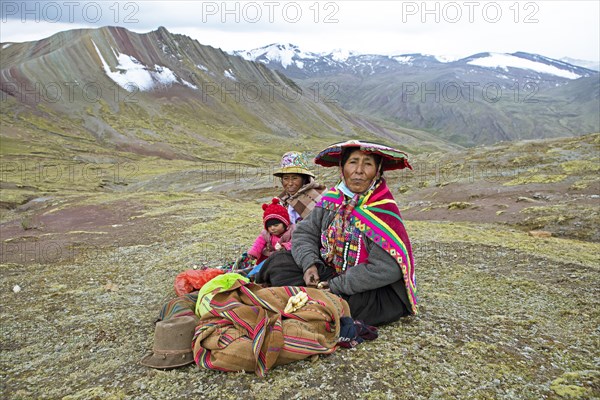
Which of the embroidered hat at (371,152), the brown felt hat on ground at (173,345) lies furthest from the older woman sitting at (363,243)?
the brown felt hat on ground at (173,345)

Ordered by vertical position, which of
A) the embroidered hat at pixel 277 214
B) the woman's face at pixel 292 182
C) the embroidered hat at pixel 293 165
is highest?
the embroidered hat at pixel 293 165

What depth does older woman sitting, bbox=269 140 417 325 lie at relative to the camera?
471 cm

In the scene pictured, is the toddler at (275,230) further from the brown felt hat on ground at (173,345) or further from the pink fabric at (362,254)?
the brown felt hat on ground at (173,345)

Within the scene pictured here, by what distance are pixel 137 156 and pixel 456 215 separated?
203ft

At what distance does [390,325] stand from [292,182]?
289 cm

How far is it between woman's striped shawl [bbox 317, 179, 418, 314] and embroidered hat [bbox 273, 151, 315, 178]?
2110 millimetres

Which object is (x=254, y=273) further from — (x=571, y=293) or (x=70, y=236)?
(x=70, y=236)

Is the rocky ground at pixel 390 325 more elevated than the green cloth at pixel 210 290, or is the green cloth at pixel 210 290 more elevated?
the green cloth at pixel 210 290

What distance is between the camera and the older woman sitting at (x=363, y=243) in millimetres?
4711

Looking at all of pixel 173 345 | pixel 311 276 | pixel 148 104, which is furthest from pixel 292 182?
pixel 148 104

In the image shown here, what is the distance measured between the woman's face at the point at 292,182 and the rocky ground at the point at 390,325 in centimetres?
256

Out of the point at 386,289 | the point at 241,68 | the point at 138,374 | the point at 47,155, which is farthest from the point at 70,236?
the point at 241,68

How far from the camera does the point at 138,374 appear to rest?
4.21 m

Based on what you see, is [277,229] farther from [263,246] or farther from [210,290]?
[210,290]
